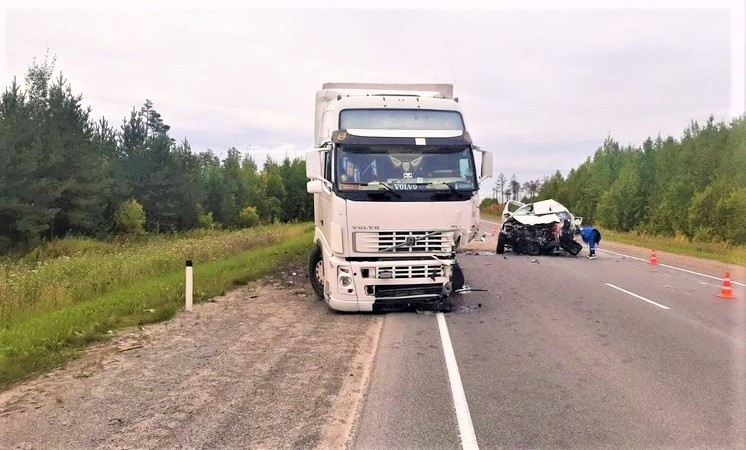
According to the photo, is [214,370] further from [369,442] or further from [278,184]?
[278,184]

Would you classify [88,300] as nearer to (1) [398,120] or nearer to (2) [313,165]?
(2) [313,165]

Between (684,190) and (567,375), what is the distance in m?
39.0

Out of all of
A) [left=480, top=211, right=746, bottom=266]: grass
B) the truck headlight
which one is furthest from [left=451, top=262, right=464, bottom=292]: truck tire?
[left=480, top=211, right=746, bottom=266]: grass

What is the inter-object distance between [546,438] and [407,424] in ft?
3.63

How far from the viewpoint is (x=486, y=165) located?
401 inches

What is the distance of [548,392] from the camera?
550cm

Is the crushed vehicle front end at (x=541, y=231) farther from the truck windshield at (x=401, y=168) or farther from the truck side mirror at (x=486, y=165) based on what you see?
the truck windshield at (x=401, y=168)

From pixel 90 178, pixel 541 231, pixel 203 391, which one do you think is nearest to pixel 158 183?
pixel 90 178

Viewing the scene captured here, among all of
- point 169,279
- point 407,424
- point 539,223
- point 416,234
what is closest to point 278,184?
point 539,223

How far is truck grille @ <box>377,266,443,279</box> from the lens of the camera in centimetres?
941

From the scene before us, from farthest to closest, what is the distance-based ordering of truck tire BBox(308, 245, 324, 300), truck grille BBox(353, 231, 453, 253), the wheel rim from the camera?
truck tire BBox(308, 245, 324, 300), the wheel rim, truck grille BBox(353, 231, 453, 253)

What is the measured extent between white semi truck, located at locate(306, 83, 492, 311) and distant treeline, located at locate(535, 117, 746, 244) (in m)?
26.2

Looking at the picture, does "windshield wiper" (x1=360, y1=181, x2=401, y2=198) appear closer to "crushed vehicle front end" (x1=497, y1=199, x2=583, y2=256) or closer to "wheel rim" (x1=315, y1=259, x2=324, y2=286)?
"wheel rim" (x1=315, y1=259, x2=324, y2=286)

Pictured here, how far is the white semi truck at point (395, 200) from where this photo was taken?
367 inches
